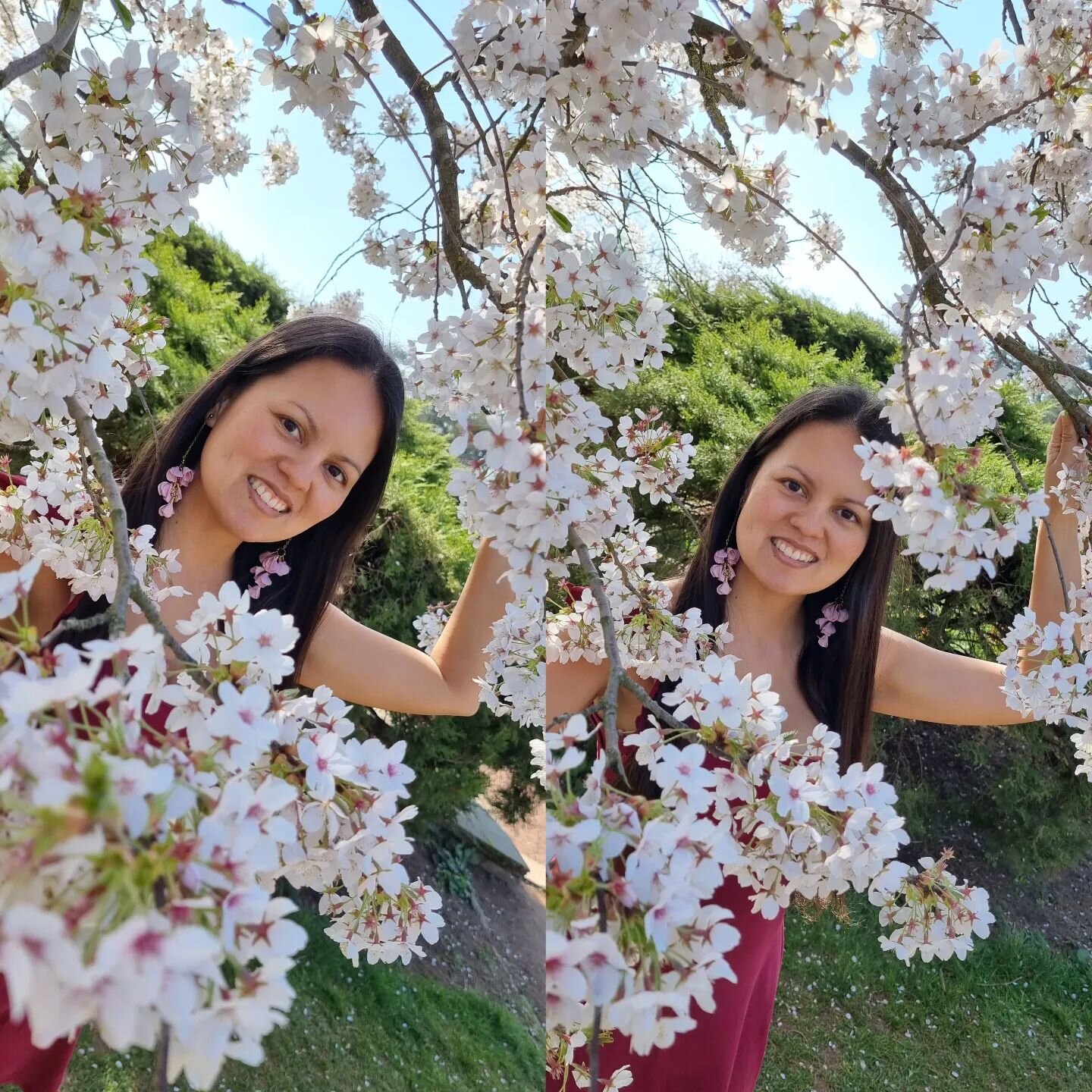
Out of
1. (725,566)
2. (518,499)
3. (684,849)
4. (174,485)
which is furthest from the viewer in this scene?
(725,566)

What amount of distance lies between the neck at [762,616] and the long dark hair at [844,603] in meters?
0.02

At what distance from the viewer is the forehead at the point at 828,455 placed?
3.58 feet

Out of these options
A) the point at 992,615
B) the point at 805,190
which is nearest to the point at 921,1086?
the point at 992,615

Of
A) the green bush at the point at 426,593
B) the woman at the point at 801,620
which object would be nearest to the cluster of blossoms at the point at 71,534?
the green bush at the point at 426,593

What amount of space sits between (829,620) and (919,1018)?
1.69 m

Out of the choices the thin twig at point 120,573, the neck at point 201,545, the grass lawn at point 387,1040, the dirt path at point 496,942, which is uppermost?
the neck at point 201,545

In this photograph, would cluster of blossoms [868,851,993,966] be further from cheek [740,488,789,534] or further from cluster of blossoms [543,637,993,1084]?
cheek [740,488,789,534]

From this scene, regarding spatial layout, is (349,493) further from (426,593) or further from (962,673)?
(962,673)

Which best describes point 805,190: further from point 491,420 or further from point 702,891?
point 702,891

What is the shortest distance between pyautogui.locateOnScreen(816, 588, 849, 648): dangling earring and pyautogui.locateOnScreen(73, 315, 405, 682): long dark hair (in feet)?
2.23

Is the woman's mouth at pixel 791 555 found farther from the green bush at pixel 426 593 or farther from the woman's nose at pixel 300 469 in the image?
the woman's nose at pixel 300 469

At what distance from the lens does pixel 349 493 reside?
0.99 metres

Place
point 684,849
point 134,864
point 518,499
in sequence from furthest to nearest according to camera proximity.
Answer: point 518,499, point 684,849, point 134,864

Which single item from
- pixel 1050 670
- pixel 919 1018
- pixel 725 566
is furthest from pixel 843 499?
pixel 919 1018
